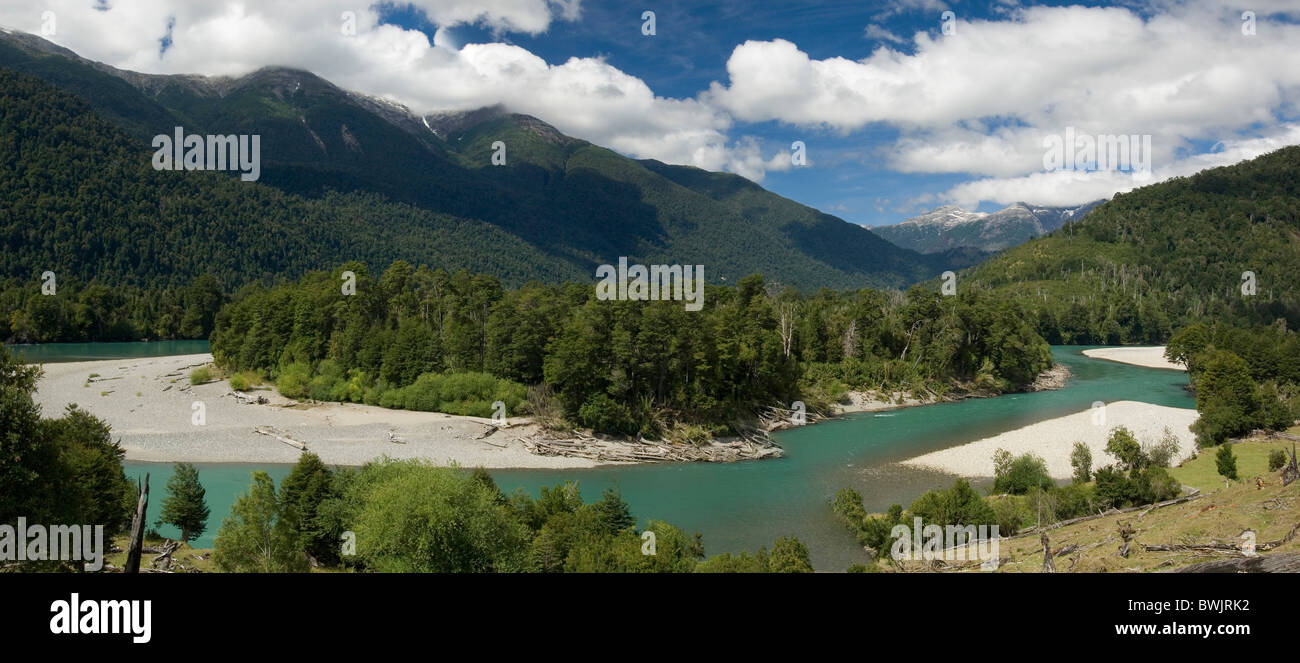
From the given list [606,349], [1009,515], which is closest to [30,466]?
[1009,515]

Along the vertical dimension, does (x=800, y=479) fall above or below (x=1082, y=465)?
below

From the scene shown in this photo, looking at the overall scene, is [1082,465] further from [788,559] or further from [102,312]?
[102,312]

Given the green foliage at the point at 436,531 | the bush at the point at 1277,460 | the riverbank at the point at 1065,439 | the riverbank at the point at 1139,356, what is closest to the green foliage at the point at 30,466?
the green foliage at the point at 436,531

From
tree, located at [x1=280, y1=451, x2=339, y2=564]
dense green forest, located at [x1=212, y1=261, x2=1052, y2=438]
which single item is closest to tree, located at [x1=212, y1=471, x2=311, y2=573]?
tree, located at [x1=280, y1=451, x2=339, y2=564]

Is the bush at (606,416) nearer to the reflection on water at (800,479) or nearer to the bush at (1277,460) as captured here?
the reflection on water at (800,479)
